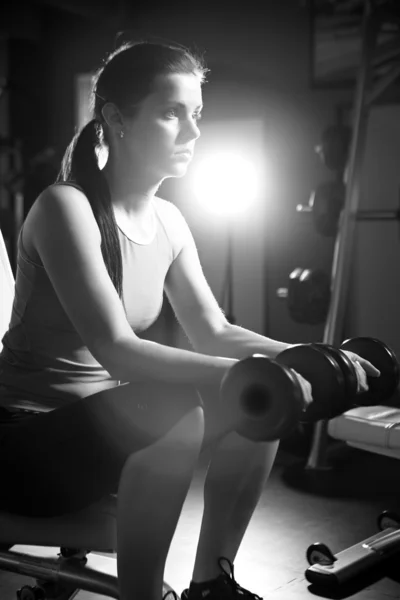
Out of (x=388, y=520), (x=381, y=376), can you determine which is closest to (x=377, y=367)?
(x=381, y=376)

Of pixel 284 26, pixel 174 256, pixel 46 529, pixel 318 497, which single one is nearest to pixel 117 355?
pixel 46 529

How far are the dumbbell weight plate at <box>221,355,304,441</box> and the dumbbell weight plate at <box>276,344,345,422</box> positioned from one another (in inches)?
3.8

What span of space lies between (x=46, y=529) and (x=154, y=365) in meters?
0.32

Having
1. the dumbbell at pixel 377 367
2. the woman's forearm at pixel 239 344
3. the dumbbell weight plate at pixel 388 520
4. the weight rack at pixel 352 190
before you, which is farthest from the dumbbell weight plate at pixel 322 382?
the weight rack at pixel 352 190

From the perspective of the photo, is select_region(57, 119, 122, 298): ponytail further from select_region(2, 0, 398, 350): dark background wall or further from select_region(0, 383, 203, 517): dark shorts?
select_region(2, 0, 398, 350): dark background wall

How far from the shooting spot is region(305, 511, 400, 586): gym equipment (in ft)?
6.31

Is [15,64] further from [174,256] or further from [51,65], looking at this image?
[174,256]

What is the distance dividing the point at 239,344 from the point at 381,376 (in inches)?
11.6

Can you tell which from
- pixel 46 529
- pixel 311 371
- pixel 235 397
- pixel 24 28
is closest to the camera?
pixel 235 397

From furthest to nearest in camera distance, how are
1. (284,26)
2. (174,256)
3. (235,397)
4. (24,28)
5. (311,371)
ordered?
1. (24,28)
2. (284,26)
3. (174,256)
4. (311,371)
5. (235,397)

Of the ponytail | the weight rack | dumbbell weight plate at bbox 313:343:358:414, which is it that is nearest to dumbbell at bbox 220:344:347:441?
dumbbell weight plate at bbox 313:343:358:414

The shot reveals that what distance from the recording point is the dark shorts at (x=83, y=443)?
1255mm

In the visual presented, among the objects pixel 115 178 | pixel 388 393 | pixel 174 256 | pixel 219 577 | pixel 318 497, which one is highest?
pixel 115 178

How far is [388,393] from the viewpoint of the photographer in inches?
57.1
